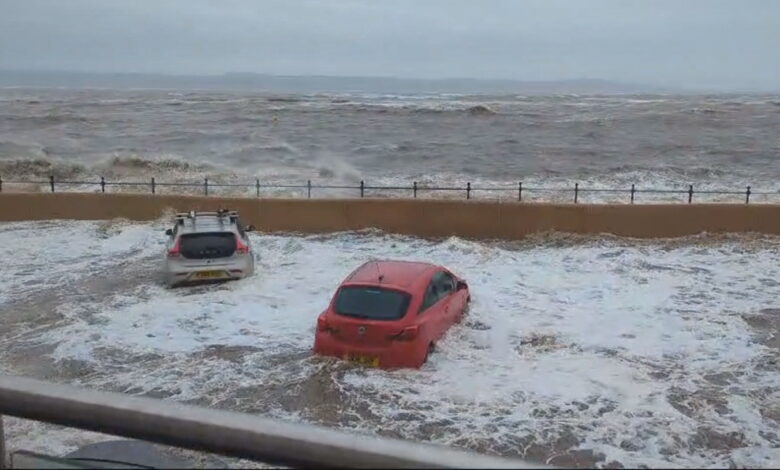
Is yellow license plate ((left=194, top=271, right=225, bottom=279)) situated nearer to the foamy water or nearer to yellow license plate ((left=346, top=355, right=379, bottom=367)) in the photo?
the foamy water

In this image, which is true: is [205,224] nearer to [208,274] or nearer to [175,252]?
[175,252]

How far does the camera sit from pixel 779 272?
17.3m

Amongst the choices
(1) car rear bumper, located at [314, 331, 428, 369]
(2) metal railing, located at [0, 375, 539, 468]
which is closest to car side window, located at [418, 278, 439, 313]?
(1) car rear bumper, located at [314, 331, 428, 369]

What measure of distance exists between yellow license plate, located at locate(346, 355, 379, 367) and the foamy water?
17cm

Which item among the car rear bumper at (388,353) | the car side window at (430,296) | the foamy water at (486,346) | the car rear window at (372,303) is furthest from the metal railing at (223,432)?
the car side window at (430,296)

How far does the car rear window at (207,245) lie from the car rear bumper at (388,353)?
5727 mm

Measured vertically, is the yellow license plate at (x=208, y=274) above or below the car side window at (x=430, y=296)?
below

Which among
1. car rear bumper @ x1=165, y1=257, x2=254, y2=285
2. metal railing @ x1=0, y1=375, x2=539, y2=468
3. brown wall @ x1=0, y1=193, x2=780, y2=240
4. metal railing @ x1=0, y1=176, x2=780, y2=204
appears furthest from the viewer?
metal railing @ x1=0, y1=176, x2=780, y2=204

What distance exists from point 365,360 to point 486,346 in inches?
91.9

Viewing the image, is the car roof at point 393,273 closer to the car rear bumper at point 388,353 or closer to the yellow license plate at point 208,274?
the car rear bumper at point 388,353

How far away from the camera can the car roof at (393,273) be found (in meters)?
11.6

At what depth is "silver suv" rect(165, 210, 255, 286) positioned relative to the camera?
52.0 feet

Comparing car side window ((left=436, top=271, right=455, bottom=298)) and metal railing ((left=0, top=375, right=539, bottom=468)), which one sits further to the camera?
car side window ((left=436, top=271, right=455, bottom=298))

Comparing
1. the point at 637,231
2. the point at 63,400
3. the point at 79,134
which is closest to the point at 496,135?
the point at 79,134
